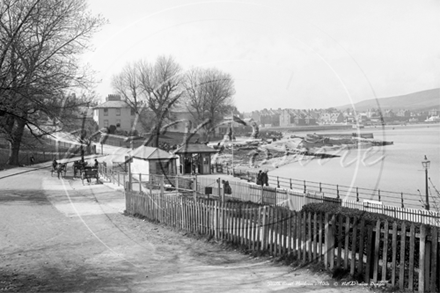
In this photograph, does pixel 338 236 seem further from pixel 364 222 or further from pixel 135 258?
pixel 135 258

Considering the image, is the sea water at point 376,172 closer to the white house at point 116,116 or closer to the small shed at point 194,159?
the small shed at point 194,159

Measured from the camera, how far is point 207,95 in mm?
58625

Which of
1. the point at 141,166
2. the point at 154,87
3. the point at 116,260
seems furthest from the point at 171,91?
the point at 116,260

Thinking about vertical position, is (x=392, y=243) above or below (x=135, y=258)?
above

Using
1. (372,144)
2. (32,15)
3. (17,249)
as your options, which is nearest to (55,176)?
(32,15)

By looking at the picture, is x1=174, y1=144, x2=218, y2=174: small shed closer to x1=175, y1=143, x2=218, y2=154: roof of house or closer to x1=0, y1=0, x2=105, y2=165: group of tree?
x1=175, y1=143, x2=218, y2=154: roof of house

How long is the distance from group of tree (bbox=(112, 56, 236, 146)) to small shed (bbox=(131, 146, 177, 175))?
1030 centimetres

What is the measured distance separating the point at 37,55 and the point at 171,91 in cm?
3699

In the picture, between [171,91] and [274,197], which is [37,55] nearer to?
[274,197]

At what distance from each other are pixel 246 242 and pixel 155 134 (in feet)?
167

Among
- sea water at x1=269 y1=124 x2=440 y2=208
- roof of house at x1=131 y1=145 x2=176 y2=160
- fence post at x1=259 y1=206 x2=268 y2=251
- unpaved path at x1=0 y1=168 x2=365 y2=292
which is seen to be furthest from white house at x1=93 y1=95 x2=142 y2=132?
fence post at x1=259 y1=206 x2=268 y2=251

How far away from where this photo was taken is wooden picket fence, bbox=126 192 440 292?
6.93 meters

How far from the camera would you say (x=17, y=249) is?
11.1 m

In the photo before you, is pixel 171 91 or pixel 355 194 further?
pixel 171 91
